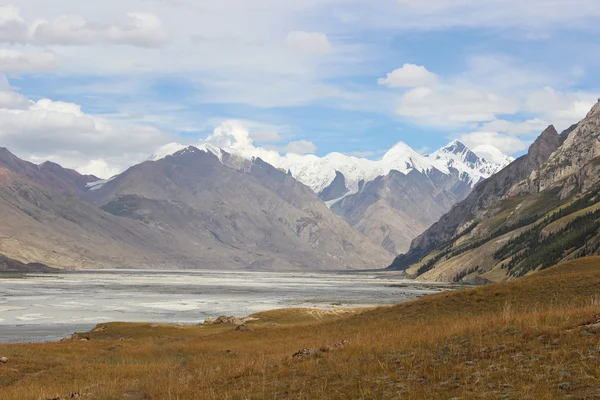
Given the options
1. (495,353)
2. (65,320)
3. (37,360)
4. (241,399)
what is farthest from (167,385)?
(65,320)

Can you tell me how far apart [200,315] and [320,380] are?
10526 centimetres

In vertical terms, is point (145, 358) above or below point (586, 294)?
below

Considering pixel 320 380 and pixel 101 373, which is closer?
pixel 320 380

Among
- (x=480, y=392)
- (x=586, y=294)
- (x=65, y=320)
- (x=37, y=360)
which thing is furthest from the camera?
(x=65, y=320)

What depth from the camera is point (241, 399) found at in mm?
20875

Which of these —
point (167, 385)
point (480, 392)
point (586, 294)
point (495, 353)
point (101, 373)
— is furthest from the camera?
point (586, 294)

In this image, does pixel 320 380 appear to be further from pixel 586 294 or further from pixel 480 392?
pixel 586 294

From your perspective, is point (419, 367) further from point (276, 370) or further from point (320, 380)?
point (276, 370)

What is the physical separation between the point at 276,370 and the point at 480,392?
10.6m

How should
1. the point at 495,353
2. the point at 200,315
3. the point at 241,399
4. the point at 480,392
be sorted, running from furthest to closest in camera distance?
the point at 200,315 → the point at 495,353 → the point at 241,399 → the point at 480,392

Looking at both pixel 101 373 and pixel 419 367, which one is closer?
pixel 419 367

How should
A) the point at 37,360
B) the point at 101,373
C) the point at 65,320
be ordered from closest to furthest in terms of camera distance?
the point at 101,373 < the point at 37,360 < the point at 65,320

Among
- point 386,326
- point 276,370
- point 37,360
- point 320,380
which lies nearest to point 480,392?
point 320,380

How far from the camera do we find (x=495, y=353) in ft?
73.7
